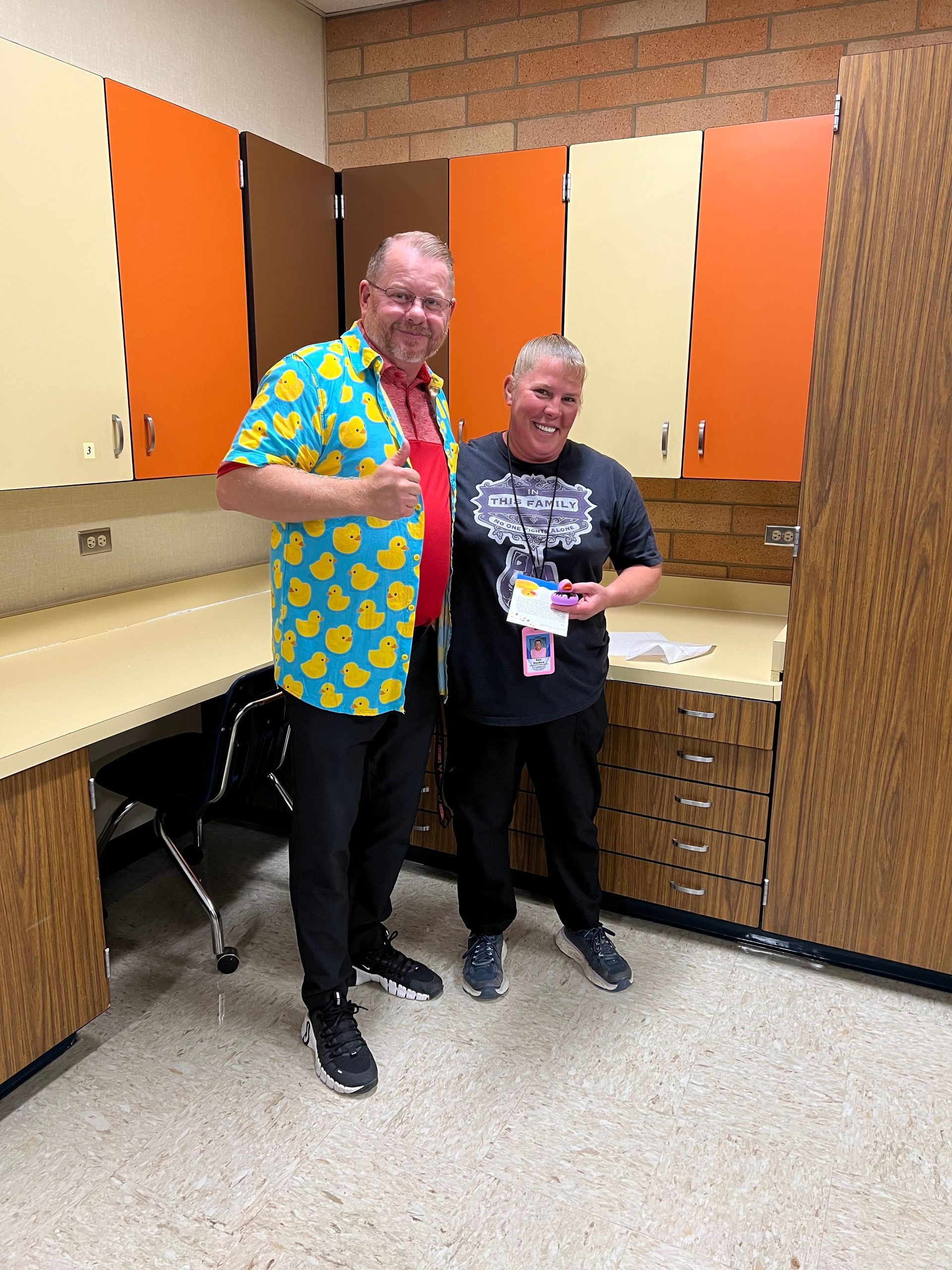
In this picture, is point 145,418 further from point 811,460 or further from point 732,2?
point 732,2

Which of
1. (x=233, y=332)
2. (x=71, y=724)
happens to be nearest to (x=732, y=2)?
(x=233, y=332)

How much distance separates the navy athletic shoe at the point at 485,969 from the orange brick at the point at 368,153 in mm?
2504

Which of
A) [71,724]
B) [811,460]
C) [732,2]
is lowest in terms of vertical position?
[71,724]

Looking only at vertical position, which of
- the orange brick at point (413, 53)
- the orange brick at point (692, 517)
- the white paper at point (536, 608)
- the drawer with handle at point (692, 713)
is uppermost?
the orange brick at point (413, 53)

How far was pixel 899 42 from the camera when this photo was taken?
2426 mm

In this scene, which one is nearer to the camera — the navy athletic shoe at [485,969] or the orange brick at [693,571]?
the navy athletic shoe at [485,969]

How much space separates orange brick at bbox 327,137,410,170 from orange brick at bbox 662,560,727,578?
1.64 metres

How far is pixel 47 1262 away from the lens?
1.48m

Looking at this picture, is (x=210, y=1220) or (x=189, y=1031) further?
(x=189, y=1031)

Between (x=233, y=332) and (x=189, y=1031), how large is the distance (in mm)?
1801

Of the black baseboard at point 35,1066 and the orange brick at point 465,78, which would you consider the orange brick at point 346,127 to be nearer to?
the orange brick at point 465,78

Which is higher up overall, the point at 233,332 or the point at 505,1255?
the point at 233,332

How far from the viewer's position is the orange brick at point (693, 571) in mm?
2891

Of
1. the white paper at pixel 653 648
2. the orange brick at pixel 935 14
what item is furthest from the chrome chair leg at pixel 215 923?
the orange brick at pixel 935 14
